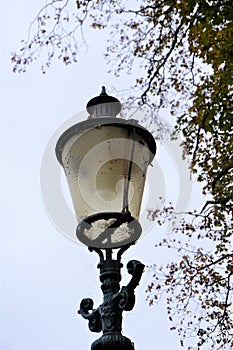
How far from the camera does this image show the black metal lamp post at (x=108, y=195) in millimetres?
3838

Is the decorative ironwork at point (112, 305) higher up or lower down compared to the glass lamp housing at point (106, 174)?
lower down

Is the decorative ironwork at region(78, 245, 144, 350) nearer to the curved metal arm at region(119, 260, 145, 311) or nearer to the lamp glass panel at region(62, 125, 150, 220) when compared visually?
the curved metal arm at region(119, 260, 145, 311)

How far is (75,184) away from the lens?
13.6ft

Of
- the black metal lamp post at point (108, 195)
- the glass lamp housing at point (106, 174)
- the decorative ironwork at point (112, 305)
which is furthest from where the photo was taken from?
the glass lamp housing at point (106, 174)

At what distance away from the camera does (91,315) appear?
13.2ft

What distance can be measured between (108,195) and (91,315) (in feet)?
2.46

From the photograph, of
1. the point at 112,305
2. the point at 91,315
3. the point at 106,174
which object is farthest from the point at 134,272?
the point at 106,174

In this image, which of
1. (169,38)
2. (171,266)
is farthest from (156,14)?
(171,266)

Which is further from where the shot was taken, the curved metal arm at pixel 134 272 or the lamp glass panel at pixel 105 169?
the lamp glass panel at pixel 105 169

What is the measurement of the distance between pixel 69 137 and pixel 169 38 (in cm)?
508

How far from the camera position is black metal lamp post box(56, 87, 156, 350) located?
3838 millimetres

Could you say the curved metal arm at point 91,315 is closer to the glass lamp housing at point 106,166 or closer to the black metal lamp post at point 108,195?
the black metal lamp post at point 108,195

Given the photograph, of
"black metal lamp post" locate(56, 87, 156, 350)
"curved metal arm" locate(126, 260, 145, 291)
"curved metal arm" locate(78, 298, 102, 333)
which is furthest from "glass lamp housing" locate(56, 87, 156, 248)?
"curved metal arm" locate(78, 298, 102, 333)

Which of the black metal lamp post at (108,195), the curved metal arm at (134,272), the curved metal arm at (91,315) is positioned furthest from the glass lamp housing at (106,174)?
the curved metal arm at (91,315)
